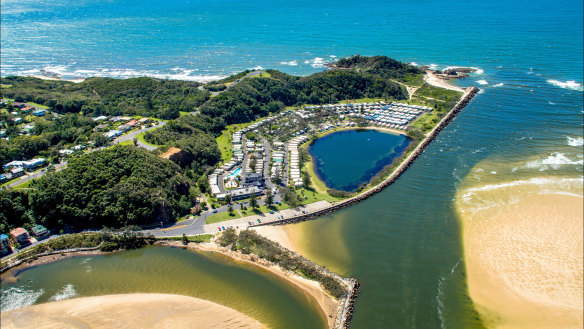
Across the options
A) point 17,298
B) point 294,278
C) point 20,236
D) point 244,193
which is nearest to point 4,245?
point 20,236

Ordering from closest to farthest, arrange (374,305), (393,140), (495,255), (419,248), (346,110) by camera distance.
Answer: (374,305) < (495,255) < (419,248) < (393,140) < (346,110)

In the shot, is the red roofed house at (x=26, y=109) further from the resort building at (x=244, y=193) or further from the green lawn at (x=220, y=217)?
the green lawn at (x=220, y=217)

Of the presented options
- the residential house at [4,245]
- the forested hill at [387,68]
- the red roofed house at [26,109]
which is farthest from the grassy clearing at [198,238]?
the forested hill at [387,68]

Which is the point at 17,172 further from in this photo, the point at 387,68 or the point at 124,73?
the point at 387,68

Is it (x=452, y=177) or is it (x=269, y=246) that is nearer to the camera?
(x=269, y=246)

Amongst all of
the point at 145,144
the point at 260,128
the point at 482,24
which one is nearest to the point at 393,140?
the point at 260,128

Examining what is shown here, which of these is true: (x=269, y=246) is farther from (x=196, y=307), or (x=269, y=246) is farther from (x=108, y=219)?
(x=108, y=219)
